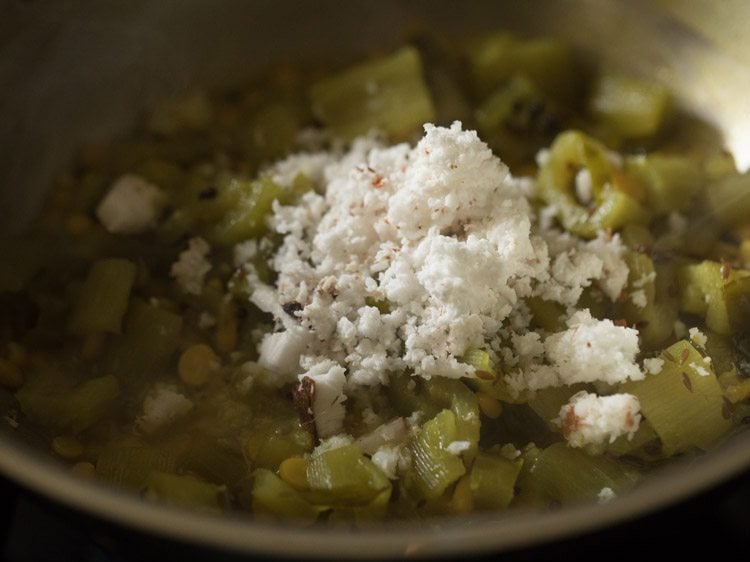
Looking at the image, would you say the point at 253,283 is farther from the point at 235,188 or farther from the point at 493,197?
the point at 493,197

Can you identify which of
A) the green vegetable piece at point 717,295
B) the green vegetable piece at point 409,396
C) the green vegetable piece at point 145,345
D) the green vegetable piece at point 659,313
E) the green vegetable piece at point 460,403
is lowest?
the green vegetable piece at point 145,345

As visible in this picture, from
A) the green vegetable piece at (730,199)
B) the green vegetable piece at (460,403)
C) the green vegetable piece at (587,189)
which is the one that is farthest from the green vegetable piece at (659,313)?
the green vegetable piece at (460,403)

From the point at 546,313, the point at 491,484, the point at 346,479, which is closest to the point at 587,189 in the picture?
the point at 546,313

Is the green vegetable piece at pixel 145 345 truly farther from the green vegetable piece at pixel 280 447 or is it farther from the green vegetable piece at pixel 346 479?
the green vegetable piece at pixel 346 479

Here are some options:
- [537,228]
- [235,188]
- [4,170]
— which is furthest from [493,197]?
[4,170]

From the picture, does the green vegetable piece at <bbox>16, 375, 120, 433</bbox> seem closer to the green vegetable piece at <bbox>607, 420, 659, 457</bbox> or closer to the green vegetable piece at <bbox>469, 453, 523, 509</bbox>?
the green vegetable piece at <bbox>469, 453, 523, 509</bbox>

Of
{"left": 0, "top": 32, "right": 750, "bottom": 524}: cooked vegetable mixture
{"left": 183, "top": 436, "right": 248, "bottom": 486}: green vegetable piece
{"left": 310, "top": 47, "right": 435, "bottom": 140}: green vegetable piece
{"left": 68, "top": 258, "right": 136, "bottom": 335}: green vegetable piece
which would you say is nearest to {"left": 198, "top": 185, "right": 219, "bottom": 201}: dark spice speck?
{"left": 0, "top": 32, "right": 750, "bottom": 524}: cooked vegetable mixture
